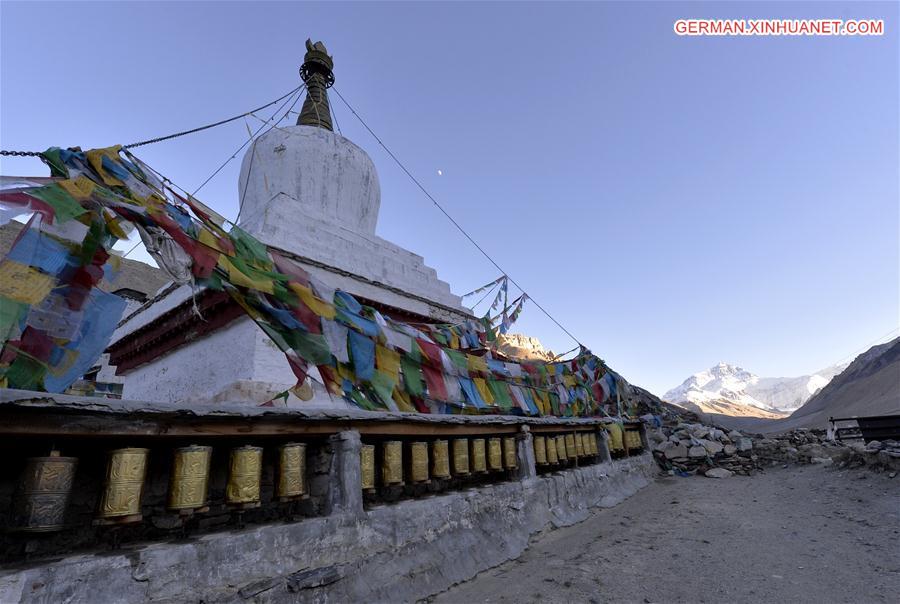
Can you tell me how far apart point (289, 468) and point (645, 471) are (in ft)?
29.3

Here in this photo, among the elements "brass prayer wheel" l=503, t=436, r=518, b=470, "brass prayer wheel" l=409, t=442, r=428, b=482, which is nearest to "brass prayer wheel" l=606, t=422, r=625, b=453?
"brass prayer wheel" l=503, t=436, r=518, b=470

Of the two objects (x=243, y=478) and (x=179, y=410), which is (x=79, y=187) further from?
(x=243, y=478)

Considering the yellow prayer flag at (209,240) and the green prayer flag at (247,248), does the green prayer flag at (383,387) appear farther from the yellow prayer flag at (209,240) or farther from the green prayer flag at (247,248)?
the yellow prayer flag at (209,240)

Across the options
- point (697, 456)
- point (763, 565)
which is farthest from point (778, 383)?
point (763, 565)

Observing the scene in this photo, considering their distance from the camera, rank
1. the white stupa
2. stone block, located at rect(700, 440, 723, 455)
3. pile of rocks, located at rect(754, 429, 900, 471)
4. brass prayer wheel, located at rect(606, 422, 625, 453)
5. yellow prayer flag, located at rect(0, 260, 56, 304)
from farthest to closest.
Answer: stone block, located at rect(700, 440, 723, 455) → brass prayer wheel, located at rect(606, 422, 625, 453) → pile of rocks, located at rect(754, 429, 900, 471) → the white stupa → yellow prayer flag, located at rect(0, 260, 56, 304)

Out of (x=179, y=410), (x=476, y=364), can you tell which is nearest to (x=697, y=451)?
(x=476, y=364)

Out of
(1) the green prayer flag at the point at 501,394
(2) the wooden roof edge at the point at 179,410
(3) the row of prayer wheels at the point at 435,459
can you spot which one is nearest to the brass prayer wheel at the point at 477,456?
(3) the row of prayer wheels at the point at 435,459

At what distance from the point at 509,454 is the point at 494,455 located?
319 mm

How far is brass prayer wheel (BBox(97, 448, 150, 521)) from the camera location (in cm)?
238

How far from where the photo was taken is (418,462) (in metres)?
4.26

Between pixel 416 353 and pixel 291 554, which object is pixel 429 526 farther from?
pixel 416 353

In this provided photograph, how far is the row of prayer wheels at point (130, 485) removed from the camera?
2.21 metres

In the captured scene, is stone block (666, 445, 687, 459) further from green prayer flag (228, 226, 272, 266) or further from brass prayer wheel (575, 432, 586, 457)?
green prayer flag (228, 226, 272, 266)

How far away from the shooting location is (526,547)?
4.89 meters
